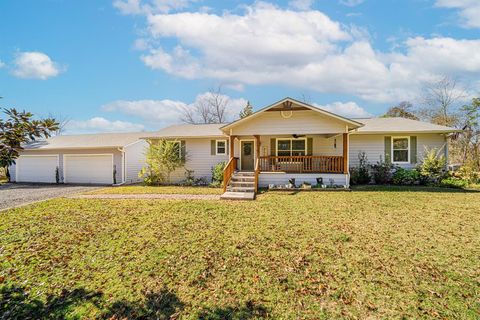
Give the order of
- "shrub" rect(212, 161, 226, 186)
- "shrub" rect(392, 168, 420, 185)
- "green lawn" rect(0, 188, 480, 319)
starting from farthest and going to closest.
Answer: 1. "shrub" rect(212, 161, 226, 186)
2. "shrub" rect(392, 168, 420, 185)
3. "green lawn" rect(0, 188, 480, 319)

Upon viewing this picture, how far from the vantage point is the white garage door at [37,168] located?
59.1 feet

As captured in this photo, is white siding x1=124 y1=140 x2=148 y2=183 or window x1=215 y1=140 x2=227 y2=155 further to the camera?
white siding x1=124 y1=140 x2=148 y2=183

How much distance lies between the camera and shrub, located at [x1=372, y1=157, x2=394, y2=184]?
1362cm

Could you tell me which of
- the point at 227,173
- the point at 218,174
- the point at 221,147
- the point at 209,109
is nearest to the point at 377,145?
the point at 227,173

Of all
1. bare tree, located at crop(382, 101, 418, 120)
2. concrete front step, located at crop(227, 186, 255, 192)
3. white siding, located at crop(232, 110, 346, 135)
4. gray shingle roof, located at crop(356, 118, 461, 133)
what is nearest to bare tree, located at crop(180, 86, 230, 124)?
bare tree, located at crop(382, 101, 418, 120)

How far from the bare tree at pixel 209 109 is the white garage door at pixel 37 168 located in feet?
64.9

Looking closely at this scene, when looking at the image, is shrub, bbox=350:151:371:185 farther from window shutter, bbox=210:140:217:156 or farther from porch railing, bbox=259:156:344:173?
window shutter, bbox=210:140:217:156

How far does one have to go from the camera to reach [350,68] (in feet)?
66.6

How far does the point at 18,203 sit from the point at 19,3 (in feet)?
27.5

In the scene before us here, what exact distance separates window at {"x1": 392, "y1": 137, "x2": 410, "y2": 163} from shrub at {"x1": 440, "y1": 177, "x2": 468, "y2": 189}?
206 cm

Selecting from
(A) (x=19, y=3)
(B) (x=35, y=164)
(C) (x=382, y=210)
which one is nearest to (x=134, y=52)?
(A) (x=19, y=3)

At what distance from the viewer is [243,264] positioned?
4.49 meters

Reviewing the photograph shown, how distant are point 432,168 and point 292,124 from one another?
7.83m

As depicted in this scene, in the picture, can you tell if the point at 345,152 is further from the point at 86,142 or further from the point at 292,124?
→ the point at 86,142
